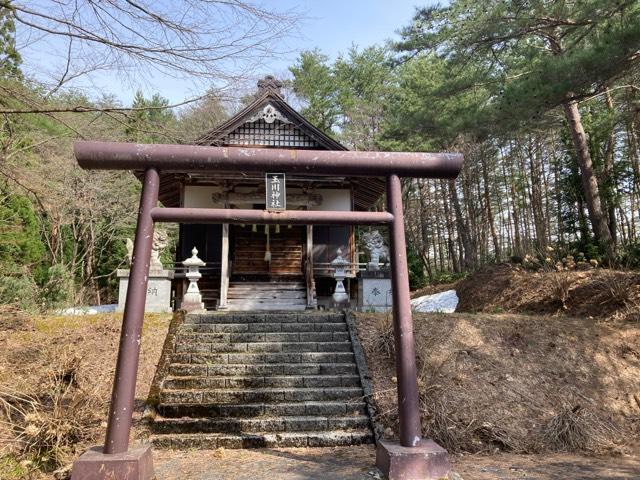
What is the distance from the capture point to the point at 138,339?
436 centimetres

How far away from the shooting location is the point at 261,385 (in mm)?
6785

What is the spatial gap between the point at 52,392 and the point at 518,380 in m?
6.22

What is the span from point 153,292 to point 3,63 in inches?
209

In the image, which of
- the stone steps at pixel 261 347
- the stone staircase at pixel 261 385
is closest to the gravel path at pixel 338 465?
the stone staircase at pixel 261 385

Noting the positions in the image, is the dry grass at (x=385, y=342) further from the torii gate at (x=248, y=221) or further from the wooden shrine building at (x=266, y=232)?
the wooden shrine building at (x=266, y=232)

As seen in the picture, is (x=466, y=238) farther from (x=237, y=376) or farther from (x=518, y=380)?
(x=237, y=376)

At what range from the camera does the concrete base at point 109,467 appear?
12.7 feet

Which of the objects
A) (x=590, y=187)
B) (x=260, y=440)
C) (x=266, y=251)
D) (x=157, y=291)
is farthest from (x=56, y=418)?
(x=590, y=187)

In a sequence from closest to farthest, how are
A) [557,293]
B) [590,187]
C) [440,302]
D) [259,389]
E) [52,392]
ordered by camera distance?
[52,392] < [259,389] < [557,293] < [590,187] < [440,302]

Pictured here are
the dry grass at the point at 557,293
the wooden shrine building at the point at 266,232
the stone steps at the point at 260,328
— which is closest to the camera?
the stone steps at the point at 260,328

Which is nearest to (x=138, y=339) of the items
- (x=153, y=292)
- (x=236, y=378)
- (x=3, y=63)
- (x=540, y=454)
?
(x=236, y=378)

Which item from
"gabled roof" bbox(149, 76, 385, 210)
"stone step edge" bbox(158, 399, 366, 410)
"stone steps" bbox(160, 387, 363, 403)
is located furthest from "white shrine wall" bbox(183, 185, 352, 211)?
"stone step edge" bbox(158, 399, 366, 410)

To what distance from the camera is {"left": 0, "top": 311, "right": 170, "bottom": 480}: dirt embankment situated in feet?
14.9

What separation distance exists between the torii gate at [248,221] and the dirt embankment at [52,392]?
0.84 metres
